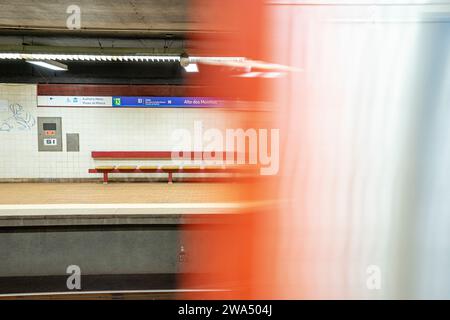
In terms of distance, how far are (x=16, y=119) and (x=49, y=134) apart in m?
1.07

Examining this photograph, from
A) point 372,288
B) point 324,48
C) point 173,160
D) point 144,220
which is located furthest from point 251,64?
point 173,160

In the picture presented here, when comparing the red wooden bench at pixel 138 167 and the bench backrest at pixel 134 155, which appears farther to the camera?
the bench backrest at pixel 134 155

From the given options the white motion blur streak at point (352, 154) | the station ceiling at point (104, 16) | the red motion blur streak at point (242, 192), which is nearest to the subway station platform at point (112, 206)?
the red motion blur streak at point (242, 192)

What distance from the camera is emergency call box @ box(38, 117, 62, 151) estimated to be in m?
10.6

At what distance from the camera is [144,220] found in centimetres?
512

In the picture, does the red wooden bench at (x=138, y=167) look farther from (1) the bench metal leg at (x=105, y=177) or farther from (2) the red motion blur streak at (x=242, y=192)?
(2) the red motion blur streak at (x=242, y=192)

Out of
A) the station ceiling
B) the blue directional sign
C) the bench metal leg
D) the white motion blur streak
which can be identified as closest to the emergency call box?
the bench metal leg

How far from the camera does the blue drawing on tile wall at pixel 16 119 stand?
1047cm

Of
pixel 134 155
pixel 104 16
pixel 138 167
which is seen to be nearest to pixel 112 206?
pixel 104 16

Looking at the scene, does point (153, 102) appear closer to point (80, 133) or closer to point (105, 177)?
point (80, 133)

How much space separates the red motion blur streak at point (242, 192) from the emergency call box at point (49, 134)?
1086 centimetres

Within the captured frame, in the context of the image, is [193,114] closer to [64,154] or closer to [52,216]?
[64,154]

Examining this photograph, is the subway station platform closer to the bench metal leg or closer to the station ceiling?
the bench metal leg

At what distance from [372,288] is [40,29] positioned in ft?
32.0
